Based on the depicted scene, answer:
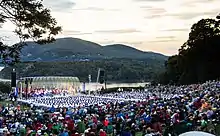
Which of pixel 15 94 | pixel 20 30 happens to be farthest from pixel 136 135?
pixel 15 94

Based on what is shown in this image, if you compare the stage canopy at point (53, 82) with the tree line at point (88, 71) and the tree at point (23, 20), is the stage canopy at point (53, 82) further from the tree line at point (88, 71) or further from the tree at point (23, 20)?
the tree line at point (88, 71)

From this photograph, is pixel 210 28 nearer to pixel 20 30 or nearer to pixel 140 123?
pixel 140 123

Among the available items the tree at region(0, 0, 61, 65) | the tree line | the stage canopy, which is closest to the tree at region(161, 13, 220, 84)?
the stage canopy

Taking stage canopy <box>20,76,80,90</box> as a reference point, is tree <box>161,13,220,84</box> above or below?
above

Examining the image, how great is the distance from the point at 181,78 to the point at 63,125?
46578 millimetres

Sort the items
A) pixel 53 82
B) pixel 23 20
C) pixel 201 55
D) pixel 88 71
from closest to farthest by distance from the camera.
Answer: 1. pixel 23 20
2. pixel 201 55
3. pixel 53 82
4. pixel 88 71

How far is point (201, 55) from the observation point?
67938mm

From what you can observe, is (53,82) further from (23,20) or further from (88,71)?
(88,71)

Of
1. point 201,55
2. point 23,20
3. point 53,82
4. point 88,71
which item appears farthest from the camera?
point 88,71

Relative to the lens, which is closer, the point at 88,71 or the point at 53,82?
the point at 53,82

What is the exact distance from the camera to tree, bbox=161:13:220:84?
6656 centimetres

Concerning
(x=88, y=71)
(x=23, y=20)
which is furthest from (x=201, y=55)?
(x=88, y=71)

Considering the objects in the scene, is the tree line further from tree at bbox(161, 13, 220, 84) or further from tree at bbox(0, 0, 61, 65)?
tree at bbox(0, 0, 61, 65)

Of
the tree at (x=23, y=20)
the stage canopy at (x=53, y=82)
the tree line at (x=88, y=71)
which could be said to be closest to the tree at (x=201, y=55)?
the stage canopy at (x=53, y=82)
